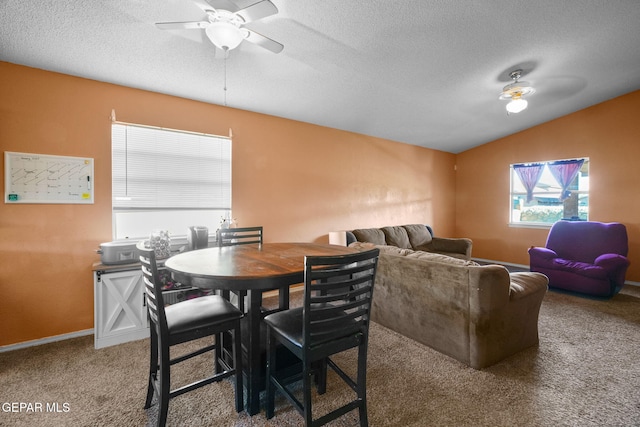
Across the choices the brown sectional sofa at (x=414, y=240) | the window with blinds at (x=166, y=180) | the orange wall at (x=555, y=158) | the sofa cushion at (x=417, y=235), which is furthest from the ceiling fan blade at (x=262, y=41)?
the orange wall at (x=555, y=158)

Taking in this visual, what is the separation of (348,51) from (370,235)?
262 cm

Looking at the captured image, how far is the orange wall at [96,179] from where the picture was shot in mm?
2490

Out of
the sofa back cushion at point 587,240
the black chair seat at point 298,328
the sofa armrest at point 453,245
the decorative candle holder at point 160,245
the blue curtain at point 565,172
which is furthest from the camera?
the blue curtain at point 565,172

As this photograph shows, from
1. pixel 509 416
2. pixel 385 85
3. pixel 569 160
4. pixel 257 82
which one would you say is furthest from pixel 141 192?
pixel 569 160

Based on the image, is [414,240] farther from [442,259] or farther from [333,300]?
[333,300]

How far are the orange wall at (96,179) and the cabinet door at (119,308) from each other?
437 mm

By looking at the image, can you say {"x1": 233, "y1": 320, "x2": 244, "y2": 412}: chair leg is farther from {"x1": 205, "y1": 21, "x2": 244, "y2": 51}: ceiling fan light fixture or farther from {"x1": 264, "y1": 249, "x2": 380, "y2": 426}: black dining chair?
{"x1": 205, "y1": 21, "x2": 244, "y2": 51}: ceiling fan light fixture

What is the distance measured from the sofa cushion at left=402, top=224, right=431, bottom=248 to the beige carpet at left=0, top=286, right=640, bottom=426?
2.51 metres

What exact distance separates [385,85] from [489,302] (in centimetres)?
271

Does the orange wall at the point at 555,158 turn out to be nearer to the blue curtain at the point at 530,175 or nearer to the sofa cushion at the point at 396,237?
the blue curtain at the point at 530,175

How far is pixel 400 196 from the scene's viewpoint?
5727 millimetres

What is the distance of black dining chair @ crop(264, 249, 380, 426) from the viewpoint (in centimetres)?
137

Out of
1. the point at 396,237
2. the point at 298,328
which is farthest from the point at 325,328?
the point at 396,237

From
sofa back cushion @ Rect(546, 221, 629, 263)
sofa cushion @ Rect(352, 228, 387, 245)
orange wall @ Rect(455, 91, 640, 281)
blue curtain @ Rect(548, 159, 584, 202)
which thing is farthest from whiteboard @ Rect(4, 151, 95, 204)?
blue curtain @ Rect(548, 159, 584, 202)
